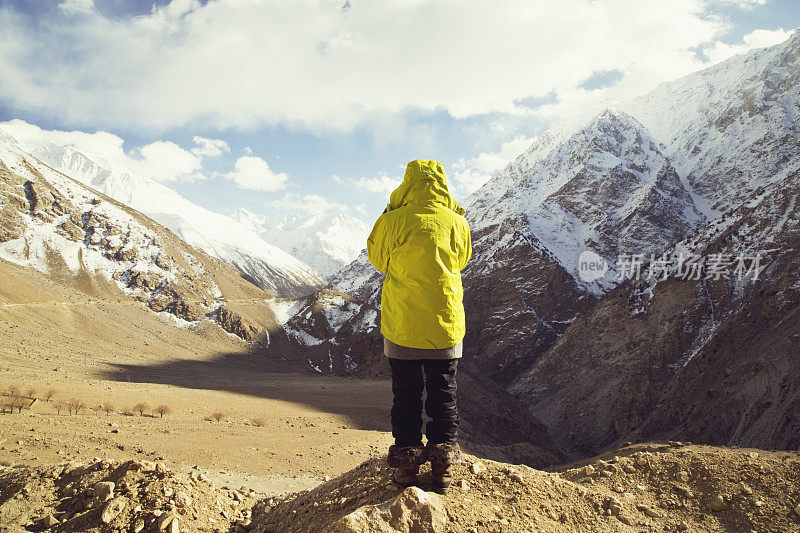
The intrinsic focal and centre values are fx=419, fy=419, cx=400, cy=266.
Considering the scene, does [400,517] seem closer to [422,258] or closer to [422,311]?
[422,311]

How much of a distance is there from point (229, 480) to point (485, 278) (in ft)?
226

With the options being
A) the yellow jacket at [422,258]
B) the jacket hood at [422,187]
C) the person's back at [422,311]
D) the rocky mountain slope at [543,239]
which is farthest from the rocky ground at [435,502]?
the rocky mountain slope at [543,239]

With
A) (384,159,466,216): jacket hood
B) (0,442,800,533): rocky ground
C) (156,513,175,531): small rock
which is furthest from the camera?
(384,159,466,216): jacket hood

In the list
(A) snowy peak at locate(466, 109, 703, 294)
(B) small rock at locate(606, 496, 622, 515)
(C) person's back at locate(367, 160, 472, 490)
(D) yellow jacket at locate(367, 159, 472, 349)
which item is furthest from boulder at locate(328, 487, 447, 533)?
(A) snowy peak at locate(466, 109, 703, 294)

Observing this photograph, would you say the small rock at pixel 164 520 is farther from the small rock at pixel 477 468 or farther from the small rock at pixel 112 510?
the small rock at pixel 477 468

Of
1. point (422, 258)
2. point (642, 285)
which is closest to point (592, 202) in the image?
point (642, 285)

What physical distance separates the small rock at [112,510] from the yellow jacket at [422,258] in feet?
8.54

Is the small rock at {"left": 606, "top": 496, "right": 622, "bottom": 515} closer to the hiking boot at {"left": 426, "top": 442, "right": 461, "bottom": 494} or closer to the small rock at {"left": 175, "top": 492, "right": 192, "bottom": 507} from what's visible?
the hiking boot at {"left": 426, "top": 442, "right": 461, "bottom": 494}

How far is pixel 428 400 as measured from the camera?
3.60m

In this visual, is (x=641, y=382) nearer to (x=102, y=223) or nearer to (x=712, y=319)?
(x=712, y=319)

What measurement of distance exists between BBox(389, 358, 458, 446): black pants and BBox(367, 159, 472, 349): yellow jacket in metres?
0.24

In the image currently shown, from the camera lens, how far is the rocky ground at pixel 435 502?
2.99 m

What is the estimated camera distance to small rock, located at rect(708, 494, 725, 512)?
11.7 ft

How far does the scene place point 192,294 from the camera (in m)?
65.1
